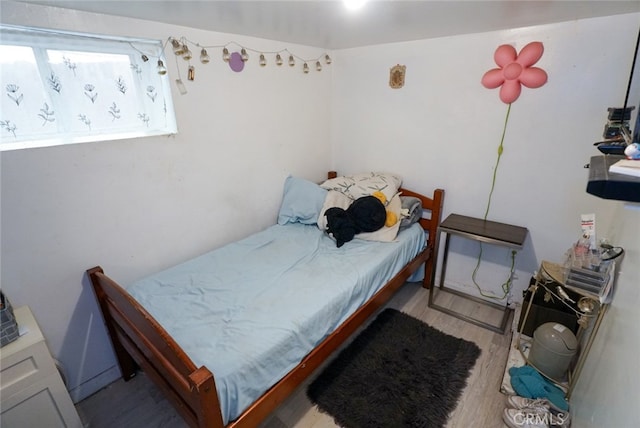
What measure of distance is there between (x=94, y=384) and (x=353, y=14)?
263 centimetres

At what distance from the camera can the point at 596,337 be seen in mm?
1432

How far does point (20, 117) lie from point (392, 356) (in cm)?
245

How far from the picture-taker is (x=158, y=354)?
1213 millimetres

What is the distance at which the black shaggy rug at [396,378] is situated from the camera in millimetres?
1620

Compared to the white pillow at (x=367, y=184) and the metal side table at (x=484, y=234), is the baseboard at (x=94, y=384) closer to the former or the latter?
the white pillow at (x=367, y=184)

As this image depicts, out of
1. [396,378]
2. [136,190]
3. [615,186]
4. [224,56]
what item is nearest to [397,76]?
[224,56]

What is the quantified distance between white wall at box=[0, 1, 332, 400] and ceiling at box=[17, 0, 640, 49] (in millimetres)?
172

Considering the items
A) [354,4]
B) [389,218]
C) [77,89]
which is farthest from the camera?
[389,218]

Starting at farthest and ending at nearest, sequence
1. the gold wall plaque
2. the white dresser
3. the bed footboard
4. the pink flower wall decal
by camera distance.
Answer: the gold wall plaque < the pink flower wall decal < the white dresser < the bed footboard

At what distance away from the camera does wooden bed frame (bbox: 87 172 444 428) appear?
40.7 inches

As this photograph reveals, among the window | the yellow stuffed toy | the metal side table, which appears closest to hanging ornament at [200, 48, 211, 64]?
the window

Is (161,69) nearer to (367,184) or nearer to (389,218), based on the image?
(367,184)

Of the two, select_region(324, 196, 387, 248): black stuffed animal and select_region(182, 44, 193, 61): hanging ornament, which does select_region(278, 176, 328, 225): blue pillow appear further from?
select_region(182, 44, 193, 61): hanging ornament

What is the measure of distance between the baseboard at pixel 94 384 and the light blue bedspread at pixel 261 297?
0.59m
